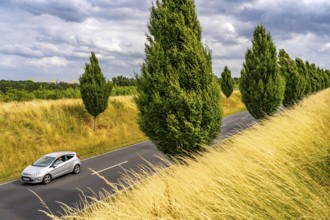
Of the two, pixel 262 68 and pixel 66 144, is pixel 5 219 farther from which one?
pixel 262 68

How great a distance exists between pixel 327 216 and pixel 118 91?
48837mm

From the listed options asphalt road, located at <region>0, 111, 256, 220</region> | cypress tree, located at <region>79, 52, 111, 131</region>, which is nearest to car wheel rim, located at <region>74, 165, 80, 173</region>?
asphalt road, located at <region>0, 111, 256, 220</region>

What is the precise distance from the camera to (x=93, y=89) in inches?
1106

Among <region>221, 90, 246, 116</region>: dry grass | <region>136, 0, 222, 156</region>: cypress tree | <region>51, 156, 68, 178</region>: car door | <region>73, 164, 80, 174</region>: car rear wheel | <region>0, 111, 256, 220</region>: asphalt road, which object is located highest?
<region>136, 0, 222, 156</region>: cypress tree

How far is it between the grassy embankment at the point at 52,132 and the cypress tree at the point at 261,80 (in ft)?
36.8

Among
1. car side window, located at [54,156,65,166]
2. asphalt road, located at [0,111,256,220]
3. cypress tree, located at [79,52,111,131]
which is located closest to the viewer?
asphalt road, located at [0,111,256,220]

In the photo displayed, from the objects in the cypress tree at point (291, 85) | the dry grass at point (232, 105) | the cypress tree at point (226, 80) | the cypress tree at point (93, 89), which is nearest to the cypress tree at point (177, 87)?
the cypress tree at point (93, 89)

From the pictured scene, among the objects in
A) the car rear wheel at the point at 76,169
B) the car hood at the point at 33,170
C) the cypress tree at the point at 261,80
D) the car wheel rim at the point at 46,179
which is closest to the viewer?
the car hood at the point at 33,170

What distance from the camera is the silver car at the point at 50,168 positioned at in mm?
16578

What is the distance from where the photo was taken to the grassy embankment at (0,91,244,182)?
21.8 meters

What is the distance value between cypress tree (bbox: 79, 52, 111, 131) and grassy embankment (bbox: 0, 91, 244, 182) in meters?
2.19

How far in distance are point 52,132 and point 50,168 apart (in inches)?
372

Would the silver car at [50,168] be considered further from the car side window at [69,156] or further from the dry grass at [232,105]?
the dry grass at [232,105]

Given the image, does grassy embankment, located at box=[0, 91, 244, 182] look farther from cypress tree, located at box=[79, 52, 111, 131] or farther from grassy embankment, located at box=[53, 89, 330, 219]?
grassy embankment, located at box=[53, 89, 330, 219]
